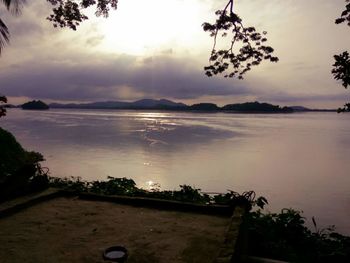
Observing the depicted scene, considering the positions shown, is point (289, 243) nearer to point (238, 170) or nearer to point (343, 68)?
point (343, 68)

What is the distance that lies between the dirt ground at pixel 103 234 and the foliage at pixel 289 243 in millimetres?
1702

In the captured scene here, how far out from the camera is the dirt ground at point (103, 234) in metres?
5.68

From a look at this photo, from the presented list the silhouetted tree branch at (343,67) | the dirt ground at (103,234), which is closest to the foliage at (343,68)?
the silhouetted tree branch at (343,67)

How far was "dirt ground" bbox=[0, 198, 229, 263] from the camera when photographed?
224 inches

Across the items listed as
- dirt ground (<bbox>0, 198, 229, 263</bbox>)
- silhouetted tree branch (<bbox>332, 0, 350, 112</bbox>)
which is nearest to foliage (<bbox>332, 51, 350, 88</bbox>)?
silhouetted tree branch (<bbox>332, 0, 350, 112</bbox>)

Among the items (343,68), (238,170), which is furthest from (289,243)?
(238,170)

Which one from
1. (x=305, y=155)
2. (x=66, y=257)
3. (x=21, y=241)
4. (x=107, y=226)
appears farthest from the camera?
(x=305, y=155)

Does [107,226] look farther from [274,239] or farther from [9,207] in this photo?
[274,239]

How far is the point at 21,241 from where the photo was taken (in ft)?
20.3

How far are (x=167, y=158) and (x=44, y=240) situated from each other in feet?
77.7

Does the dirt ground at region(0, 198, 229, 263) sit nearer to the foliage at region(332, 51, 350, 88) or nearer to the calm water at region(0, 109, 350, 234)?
the foliage at region(332, 51, 350, 88)

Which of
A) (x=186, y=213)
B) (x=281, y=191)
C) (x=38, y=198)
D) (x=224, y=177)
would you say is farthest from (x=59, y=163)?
(x=186, y=213)

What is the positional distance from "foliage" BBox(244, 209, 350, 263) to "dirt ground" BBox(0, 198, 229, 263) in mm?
1702

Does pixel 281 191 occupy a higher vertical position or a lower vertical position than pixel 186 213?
lower
